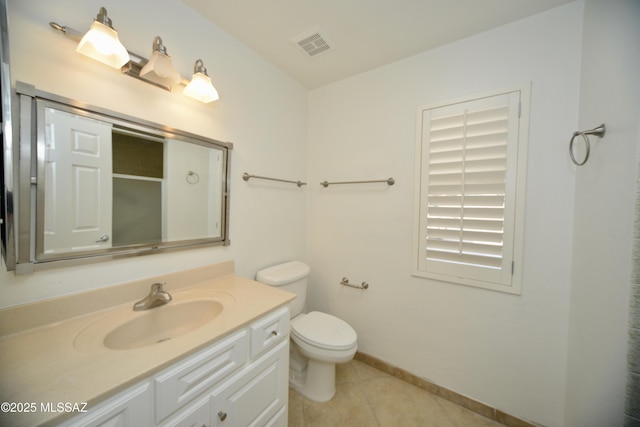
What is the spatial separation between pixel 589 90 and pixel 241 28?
1930mm

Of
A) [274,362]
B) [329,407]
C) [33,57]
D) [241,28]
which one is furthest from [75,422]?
[241,28]

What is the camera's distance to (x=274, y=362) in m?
1.14

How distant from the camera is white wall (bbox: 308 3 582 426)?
1.25 meters

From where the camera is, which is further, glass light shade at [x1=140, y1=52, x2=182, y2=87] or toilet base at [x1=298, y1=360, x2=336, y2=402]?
toilet base at [x1=298, y1=360, x2=336, y2=402]

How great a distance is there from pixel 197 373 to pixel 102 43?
1303 millimetres

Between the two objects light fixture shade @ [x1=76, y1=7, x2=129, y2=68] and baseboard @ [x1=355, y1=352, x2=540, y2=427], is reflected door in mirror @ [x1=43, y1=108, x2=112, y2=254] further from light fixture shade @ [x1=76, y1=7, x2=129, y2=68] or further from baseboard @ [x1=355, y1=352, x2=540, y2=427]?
baseboard @ [x1=355, y1=352, x2=540, y2=427]

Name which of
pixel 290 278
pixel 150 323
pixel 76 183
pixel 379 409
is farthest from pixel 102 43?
pixel 379 409

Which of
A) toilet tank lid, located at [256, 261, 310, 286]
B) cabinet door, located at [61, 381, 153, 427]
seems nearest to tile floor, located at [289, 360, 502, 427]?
toilet tank lid, located at [256, 261, 310, 286]

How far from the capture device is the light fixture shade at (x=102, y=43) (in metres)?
0.86

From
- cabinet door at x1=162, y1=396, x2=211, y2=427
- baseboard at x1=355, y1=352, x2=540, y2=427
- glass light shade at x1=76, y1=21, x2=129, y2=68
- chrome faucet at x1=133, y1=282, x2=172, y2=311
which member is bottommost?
baseboard at x1=355, y1=352, x2=540, y2=427

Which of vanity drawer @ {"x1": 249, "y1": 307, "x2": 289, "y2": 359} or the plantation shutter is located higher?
the plantation shutter

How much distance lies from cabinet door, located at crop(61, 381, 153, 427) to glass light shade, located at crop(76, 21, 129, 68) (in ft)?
3.99

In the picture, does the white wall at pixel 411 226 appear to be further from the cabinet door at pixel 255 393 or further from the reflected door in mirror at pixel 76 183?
the reflected door in mirror at pixel 76 183

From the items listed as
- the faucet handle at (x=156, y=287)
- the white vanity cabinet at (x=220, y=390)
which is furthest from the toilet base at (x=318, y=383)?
the faucet handle at (x=156, y=287)
